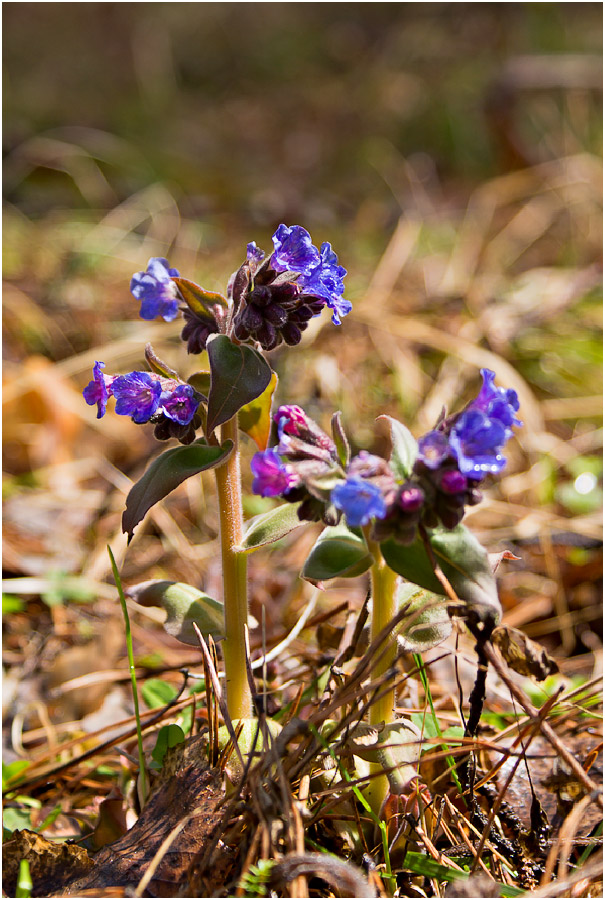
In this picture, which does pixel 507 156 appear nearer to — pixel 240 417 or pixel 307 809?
pixel 240 417

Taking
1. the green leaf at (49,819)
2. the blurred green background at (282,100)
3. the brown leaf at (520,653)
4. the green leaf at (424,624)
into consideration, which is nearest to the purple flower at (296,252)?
the green leaf at (424,624)

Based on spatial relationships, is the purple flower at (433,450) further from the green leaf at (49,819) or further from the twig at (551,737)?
the green leaf at (49,819)

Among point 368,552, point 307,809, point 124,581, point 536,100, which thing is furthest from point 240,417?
point 536,100

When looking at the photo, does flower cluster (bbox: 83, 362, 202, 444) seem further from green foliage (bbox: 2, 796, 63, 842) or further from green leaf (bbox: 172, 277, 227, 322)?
green foliage (bbox: 2, 796, 63, 842)

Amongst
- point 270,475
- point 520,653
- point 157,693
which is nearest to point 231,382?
point 270,475

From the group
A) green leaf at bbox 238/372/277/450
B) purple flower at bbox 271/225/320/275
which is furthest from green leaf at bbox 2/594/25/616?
purple flower at bbox 271/225/320/275
